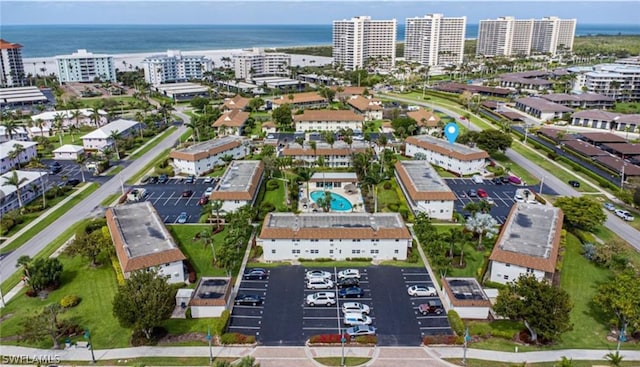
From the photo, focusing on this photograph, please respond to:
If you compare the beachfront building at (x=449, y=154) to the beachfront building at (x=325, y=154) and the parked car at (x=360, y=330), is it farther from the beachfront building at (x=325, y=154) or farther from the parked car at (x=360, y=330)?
the parked car at (x=360, y=330)

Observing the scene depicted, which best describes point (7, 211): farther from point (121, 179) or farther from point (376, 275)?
point (376, 275)

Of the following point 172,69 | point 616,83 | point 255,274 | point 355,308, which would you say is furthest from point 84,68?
point 616,83

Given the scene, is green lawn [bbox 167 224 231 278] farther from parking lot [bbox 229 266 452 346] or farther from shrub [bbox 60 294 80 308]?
shrub [bbox 60 294 80 308]

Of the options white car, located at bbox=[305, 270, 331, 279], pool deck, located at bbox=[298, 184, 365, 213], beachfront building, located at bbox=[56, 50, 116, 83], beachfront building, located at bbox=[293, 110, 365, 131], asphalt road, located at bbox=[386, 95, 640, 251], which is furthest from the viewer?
beachfront building, located at bbox=[56, 50, 116, 83]

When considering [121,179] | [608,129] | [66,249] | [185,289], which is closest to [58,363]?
[185,289]

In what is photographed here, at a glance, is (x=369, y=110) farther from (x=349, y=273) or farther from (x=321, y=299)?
(x=321, y=299)

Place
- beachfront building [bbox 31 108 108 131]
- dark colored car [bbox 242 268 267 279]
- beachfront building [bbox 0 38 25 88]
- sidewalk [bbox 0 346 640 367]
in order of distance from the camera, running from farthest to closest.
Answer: beachfront building [bbox 0 38 25 88] → beachfront building [bbox 31 108 108 131] → dark colored car [bbox 242 268 267 279] → sidewalk [bbox 0 346 640 367]

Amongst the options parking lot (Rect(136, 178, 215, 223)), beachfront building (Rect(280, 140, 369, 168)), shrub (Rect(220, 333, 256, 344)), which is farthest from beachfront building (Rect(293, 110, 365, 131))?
shrub (Rect(220, 333, 256, 344))
